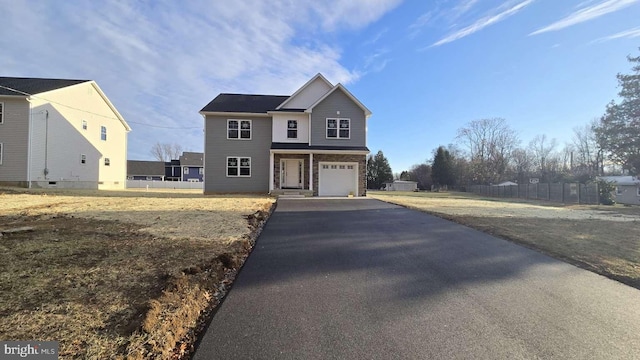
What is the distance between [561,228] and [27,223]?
49.1 ft

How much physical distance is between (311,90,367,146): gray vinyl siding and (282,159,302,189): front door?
2.34 meters

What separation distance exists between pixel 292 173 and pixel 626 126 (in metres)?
26.3

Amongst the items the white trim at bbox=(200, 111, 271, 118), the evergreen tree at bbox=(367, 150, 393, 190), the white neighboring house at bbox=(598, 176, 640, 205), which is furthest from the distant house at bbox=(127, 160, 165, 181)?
the white neighboring house at bbox=(598, 176, 640, 205)

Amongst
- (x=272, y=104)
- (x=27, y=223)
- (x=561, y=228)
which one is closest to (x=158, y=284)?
(x=27, y=223)

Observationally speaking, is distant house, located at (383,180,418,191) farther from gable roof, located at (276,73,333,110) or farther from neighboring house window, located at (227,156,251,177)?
neighboring house window, located at (227,156,251,177)

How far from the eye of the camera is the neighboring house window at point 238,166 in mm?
22875

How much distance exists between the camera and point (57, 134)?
2394 centimetres

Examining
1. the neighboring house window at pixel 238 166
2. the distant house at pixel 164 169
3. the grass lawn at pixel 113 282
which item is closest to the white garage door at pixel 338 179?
the neighboring house window at pixel 238 166

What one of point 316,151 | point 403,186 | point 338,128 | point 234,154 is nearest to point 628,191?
point 403,186

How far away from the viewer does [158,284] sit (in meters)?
4.24

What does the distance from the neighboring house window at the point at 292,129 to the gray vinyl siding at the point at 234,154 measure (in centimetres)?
150

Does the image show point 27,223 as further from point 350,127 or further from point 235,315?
point 350,127

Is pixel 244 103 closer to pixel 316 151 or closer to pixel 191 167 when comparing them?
pixel 316 151

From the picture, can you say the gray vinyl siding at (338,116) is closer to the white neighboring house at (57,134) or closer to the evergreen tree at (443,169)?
the white neighboring house at (57,134)
